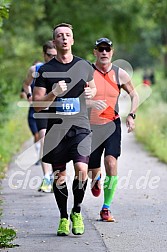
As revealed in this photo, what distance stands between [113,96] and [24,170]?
5.89 m

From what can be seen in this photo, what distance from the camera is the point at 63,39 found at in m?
8.80

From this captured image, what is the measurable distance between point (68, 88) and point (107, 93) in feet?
3.93

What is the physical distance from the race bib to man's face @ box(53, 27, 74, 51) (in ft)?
1.78

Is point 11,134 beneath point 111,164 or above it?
beneath

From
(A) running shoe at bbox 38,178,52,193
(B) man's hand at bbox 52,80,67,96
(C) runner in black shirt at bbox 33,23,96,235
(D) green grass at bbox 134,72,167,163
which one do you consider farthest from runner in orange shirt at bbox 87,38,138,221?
(D) green grass at bbox 134,72,167,163

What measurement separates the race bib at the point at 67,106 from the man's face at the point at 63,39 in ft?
1.78

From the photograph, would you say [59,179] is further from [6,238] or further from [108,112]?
[108,112]

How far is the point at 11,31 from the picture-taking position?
93.1ft

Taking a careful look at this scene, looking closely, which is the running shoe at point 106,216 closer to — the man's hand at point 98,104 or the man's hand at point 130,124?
the man's hand at point 130,124

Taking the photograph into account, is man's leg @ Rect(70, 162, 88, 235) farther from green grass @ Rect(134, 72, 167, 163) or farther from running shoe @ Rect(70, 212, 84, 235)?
green grass @ Rect(134, 72, 167, 163)

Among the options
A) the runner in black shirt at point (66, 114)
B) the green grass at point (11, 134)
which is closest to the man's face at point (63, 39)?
the runner in black shirt at point (66, 114)

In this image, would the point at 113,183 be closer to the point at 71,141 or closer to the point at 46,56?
the point at 71,141

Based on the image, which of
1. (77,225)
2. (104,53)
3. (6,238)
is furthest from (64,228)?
(104,53)

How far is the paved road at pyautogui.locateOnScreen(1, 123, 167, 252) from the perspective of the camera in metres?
8.37
